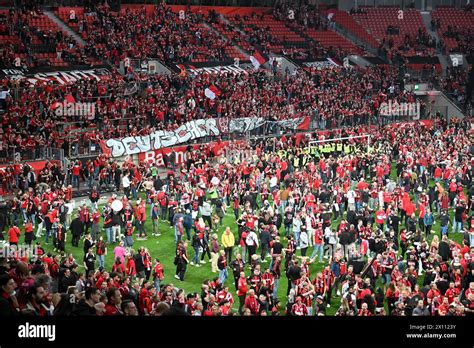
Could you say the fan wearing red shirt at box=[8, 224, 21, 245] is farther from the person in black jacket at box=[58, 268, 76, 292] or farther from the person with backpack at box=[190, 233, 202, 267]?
the person in black jacket at box=[58, 268, 76, 292]

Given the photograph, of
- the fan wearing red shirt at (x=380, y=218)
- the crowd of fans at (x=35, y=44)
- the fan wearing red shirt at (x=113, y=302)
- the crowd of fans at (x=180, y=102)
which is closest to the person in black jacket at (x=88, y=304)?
the fan wearing red shirt at (x=113, y=302)

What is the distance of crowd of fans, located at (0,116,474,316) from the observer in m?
14.1

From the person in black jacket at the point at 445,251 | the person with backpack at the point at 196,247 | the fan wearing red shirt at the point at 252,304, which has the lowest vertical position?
the person with backpack at the point at 196,247

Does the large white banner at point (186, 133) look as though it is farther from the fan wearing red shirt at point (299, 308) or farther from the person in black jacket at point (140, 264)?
the fan wearing red shirt at point (299, 308)

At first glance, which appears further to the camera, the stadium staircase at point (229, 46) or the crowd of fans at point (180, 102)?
the stadium staircase at point (229, 46)

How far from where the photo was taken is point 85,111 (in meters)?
30.6

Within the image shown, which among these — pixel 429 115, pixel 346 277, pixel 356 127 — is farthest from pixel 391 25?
pixel 346 277

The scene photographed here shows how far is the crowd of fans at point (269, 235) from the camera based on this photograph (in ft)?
46.3

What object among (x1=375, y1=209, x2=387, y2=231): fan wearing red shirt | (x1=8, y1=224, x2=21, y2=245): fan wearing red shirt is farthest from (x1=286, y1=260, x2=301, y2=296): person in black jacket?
(x1=8, y1=224, x2=21, y2=245): fan wearing red shirt

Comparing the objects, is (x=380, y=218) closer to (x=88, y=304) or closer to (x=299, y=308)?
(x=299, y=308)

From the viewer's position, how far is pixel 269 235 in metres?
19.2

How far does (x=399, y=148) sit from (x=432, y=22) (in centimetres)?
2152

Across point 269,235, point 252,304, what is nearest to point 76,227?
point 269,235

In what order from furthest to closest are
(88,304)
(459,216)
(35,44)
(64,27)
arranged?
(64,27) < (35,44) < (459,216) < (88,304)
